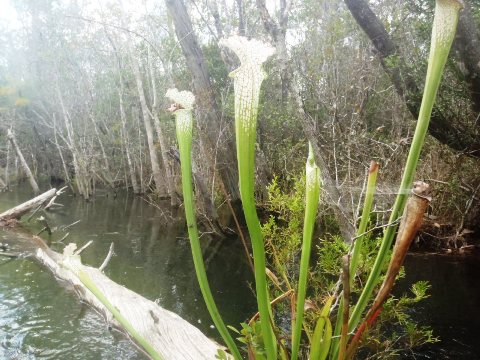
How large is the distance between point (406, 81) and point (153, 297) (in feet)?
18.5

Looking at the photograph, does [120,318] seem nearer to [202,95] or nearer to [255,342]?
[255,342]

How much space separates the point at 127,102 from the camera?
77.1 ft

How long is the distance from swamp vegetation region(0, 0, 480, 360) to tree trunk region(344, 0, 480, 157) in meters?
0.03

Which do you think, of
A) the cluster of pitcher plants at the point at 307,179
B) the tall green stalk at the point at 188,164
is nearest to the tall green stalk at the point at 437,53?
the cluster of pitcher plants at the point at 307,179

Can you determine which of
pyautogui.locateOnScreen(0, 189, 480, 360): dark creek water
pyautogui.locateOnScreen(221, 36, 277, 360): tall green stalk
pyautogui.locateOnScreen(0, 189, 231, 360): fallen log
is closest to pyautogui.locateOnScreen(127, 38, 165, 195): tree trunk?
pyautogui.locateOnScreen(0, 189, 480, 360): dark creek water

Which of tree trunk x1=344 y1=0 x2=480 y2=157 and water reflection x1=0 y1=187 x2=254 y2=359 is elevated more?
tree trunk x1=344 y1=0 x2=480 y2=157

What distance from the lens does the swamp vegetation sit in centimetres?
119

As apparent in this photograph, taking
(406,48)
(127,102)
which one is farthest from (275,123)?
(127,102)

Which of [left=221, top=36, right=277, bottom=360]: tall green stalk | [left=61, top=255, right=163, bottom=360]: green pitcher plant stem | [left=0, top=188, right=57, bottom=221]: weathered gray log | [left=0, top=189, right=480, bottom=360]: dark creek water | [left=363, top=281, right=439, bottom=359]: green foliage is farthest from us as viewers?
[left=0, top=188, right=57, bottom=221]: weathered gray log

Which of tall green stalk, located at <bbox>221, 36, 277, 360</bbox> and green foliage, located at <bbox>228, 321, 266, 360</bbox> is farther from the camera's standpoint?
green foliage, located at <bbox>228, 321, 266, 360</bbox>

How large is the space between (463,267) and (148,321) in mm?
5700

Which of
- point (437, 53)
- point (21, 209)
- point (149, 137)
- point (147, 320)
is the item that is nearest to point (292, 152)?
point (21, 209)

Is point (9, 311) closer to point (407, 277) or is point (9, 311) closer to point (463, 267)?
point (407, 277)

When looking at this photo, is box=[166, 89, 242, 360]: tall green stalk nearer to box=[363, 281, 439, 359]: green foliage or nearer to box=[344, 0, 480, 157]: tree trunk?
box=[363, 281, 439, 359]: green foliage
